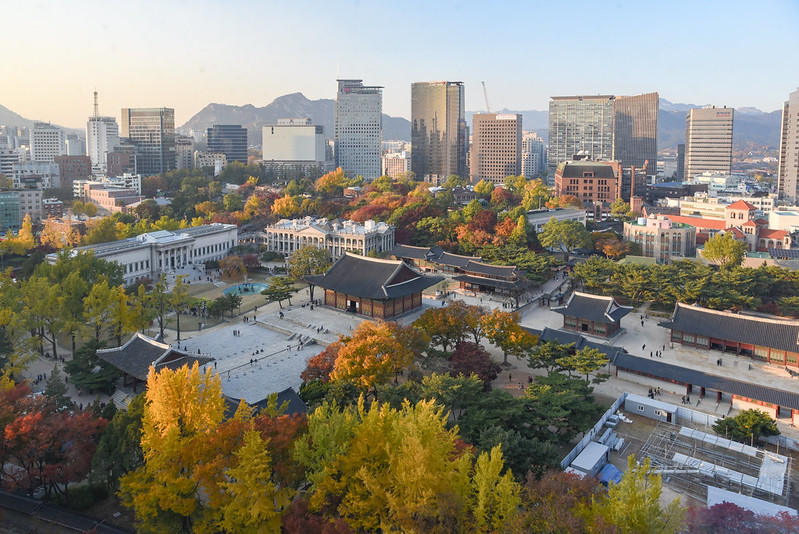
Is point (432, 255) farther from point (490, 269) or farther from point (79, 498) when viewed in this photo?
point (79, 498)

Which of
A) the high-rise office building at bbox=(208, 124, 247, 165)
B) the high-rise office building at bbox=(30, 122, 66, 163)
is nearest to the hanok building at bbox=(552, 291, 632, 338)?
the high-rise office building at bbox=(208, 124, 247, 165)

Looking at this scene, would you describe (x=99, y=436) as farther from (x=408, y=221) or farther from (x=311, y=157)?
(x=311, y=157)

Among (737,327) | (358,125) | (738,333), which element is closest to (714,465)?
(738,333)

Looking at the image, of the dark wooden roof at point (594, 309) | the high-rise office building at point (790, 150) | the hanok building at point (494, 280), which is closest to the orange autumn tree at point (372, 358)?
the dark wooden roof at point (594, 309)

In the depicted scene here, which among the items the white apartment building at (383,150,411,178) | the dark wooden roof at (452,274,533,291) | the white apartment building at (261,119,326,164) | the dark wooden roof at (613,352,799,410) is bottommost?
the dark wooden roof at (613,352,799,410)

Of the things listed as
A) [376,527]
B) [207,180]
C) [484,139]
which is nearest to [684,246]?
[376,527]

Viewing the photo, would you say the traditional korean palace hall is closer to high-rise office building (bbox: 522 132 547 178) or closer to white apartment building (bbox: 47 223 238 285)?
white apartment building (bbox: 47 223 238 285)
